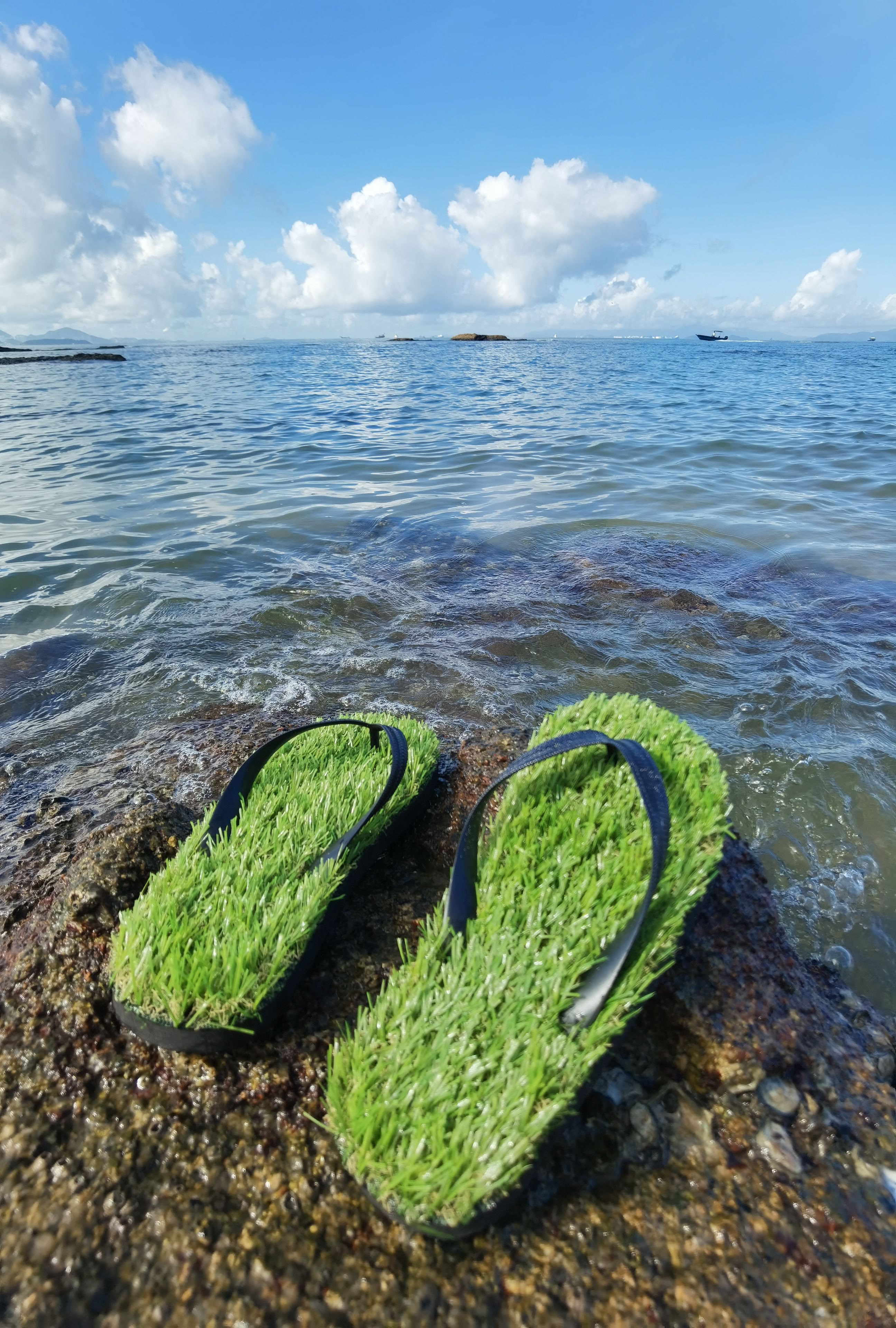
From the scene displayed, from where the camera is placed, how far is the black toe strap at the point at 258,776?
98.0 inches

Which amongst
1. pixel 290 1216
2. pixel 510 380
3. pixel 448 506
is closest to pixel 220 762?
pixel 290 1216

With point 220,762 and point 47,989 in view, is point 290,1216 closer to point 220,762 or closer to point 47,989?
point 47,989

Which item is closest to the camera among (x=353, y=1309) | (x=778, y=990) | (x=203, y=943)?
(x=353, y=1309)

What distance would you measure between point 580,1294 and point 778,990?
1200mm

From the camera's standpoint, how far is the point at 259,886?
2.26 metres

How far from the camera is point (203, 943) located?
2023 millimetres

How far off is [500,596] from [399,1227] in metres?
6.59

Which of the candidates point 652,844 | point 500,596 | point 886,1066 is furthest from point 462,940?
point 500,596

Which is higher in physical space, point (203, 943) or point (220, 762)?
point (203, 943)

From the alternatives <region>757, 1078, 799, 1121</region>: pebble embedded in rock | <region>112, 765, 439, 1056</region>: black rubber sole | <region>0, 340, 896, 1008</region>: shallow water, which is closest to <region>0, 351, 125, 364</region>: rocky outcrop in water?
<region>0, 340, 896, 1008</region>: shallow water

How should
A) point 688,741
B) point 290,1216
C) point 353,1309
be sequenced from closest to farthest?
point 353,1309
point 290,1216
point 688,741

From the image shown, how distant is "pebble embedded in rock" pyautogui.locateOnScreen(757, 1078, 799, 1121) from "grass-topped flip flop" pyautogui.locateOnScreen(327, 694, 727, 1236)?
0.45m

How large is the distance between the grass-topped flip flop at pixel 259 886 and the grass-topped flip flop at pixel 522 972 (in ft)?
1.10

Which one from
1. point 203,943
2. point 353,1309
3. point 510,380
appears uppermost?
point 203,943
